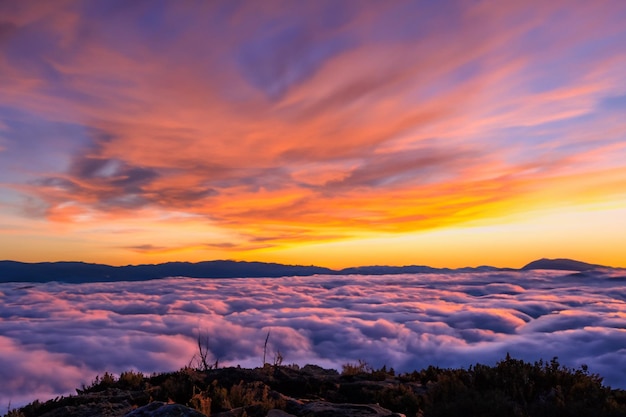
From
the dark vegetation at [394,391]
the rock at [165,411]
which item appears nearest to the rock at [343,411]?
the dark vegetation at [394,391]

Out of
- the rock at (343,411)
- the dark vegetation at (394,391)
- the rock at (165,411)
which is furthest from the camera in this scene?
the dark vegetation at (394,391)

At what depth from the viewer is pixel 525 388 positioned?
8.79m

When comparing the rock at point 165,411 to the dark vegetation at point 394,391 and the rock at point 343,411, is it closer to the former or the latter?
the dark vegetation at point 394,391

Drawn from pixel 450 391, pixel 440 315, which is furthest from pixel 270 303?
pixel 450 391

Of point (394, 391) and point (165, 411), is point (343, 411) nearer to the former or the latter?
point (394, 391)

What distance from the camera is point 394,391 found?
9898 millimetres

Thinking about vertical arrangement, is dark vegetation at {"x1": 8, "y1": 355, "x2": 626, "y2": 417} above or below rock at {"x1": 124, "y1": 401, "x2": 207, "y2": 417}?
below

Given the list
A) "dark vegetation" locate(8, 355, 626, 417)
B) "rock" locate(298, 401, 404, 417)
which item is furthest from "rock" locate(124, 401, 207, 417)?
"rock" locate(298, 401, 404, 417)

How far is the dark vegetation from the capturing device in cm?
760

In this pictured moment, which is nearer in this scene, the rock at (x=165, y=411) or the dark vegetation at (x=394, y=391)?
the rock at (x=165, y=411)

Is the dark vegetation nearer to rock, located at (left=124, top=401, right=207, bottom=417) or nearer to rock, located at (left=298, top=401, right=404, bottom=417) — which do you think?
rock, located at (left=298, top=401, right=404, bottom=417)

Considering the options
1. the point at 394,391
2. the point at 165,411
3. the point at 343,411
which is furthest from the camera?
the point at 394,391

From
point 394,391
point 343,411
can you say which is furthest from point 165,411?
point 394,391

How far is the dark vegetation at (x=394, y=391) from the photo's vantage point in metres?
7.60
